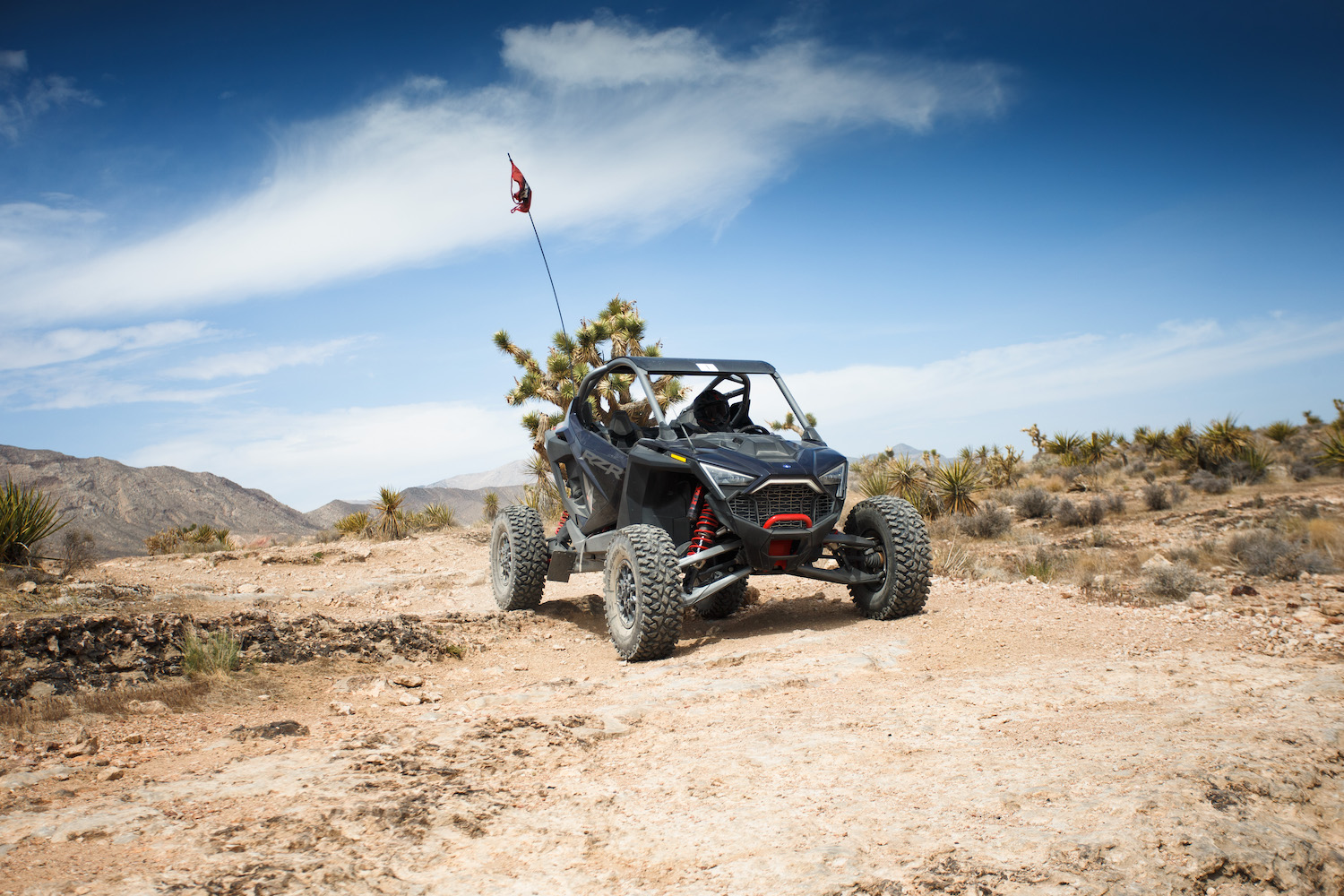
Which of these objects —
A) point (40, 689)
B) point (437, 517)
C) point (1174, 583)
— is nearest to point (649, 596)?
point (40, 689)

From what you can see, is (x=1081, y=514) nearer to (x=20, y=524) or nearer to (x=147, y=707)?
(x=147, y=707)

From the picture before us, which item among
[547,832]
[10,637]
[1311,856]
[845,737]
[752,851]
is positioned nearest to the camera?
[1311,856]

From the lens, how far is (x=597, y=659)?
6770mm

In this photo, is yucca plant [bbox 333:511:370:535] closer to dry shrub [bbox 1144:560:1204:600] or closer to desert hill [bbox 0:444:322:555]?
dry shrub [bbox 1144:560:1204:600]

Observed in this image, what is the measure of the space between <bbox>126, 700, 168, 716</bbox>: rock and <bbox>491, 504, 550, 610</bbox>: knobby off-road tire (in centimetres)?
424

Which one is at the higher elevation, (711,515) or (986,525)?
(711,515)

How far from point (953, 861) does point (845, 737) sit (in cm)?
131

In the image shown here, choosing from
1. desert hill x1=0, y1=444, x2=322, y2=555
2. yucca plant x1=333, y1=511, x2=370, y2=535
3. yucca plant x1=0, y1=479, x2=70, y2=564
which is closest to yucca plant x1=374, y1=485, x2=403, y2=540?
yucca plant x1=333, y1=511, x2=370, y2=535

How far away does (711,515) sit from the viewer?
6645 millimetres

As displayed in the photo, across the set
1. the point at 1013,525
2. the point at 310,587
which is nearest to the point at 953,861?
the point at 310,587

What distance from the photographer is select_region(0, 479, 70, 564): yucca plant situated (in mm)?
10406

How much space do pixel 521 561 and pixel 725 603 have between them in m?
2.41

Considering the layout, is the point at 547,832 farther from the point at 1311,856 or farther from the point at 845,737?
the point at 1311,856

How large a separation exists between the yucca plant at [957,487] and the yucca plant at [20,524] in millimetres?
17127
